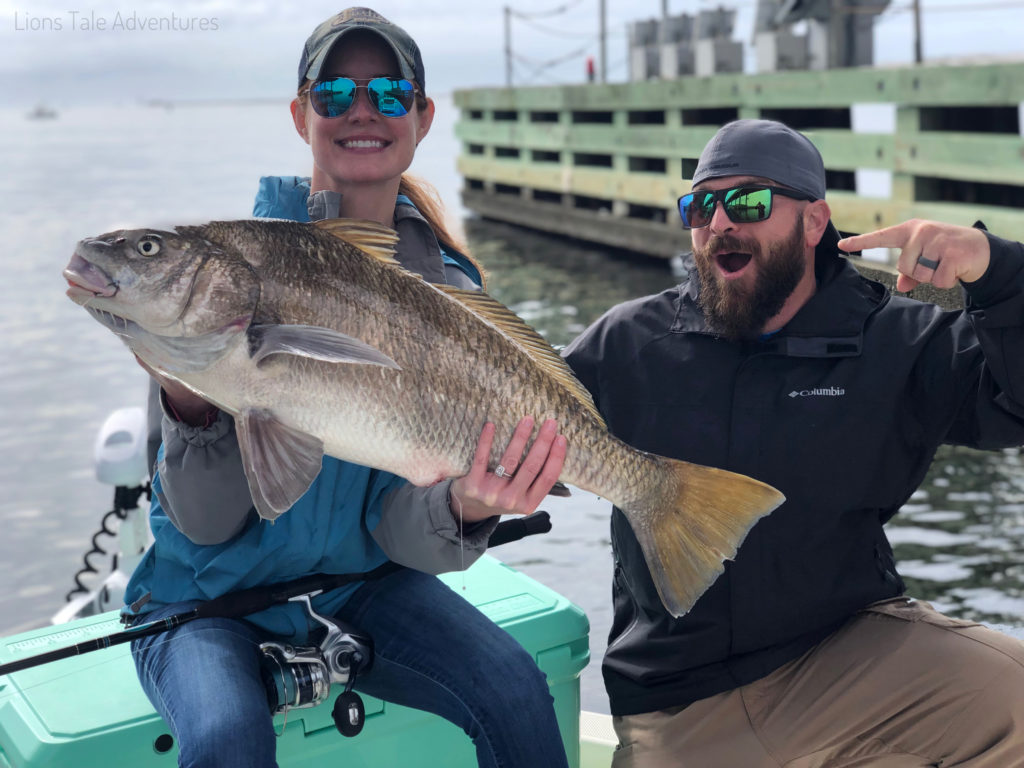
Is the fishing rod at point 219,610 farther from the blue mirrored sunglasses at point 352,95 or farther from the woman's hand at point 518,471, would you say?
the blue mirrored sunglasses at point 352,95

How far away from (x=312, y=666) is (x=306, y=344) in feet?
2.87

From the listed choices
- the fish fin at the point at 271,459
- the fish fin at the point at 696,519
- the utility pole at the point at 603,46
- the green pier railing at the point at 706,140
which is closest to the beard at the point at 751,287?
the green pier railing at the point at 706,140

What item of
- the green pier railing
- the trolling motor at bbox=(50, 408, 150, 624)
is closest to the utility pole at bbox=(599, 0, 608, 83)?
the green pier railing

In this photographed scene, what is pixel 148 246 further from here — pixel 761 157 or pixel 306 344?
pixel 761 157

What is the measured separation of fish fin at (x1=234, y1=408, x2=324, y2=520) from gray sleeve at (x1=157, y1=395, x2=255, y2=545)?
195 mm

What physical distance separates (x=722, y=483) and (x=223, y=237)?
4.28 ft

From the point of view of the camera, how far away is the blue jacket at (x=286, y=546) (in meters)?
2.77

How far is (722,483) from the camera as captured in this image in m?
2.71

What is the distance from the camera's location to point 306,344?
2275 mm

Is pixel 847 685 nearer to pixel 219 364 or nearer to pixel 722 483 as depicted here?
pixel 722 483

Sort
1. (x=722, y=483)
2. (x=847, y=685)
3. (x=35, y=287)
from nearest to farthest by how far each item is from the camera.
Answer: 1. (x=722, y=483)
2. (x=847, y=685)
3. (x=35, y=287)

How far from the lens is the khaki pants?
2994mm

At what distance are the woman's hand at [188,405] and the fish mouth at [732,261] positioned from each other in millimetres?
1583

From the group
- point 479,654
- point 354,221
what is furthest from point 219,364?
point 479,654
